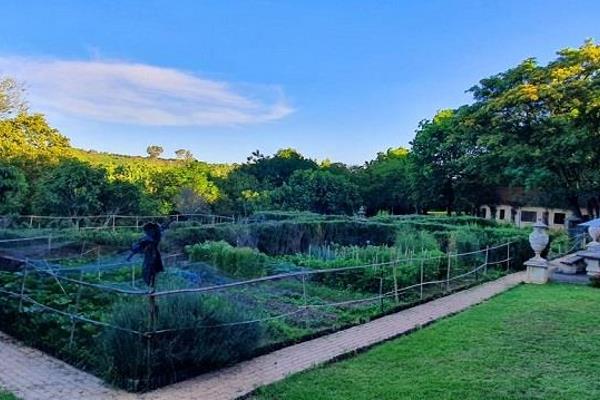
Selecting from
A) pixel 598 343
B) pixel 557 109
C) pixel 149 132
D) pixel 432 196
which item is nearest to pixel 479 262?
pixel 598 343

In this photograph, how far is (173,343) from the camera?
528 cm

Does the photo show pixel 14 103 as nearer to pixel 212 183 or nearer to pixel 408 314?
pixel 212 183

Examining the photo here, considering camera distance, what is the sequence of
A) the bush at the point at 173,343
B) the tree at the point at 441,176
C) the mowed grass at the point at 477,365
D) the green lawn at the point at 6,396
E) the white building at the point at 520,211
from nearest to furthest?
the green lawn at the point at 6,396 < the mowed grass at the point at 477,365 < the bush at the point at 173,343 < the tree at the point at 441,176 < the white building at the point at 520,211

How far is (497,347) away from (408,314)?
7.45 feet

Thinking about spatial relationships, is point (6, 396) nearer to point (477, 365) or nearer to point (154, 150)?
point (477, 365)

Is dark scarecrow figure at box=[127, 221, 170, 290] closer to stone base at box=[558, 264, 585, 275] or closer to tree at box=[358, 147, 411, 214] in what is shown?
stone base at box=[558, 264, 585, 275]

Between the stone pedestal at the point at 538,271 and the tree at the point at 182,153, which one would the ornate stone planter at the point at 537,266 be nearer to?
the stone pedestal at the point at 538,271

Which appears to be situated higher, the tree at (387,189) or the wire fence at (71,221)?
the tree at (387,189)

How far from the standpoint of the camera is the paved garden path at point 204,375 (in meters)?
4.93

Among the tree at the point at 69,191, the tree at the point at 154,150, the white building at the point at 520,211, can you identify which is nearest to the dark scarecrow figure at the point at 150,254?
the tree at the point at 69,191

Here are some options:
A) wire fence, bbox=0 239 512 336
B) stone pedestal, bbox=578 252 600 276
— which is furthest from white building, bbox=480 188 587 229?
wire fence, bbox=0 239 512 336

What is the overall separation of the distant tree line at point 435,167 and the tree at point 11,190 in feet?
0.14

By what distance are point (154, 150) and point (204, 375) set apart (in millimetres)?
56011


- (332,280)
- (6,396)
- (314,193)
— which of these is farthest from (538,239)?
(314,193)
